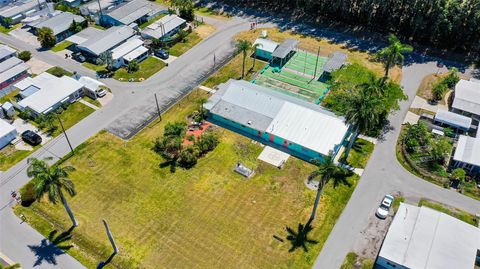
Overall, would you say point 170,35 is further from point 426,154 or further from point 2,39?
point 426,154

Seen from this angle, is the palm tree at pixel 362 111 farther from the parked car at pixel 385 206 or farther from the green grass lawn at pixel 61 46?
the green grass lawn at pixel 61 46

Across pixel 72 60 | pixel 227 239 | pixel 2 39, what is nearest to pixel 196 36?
pixel 72 60

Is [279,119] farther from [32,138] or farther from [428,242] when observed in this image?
[32,138]

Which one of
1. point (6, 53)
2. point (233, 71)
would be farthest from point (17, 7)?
point (233, 71)

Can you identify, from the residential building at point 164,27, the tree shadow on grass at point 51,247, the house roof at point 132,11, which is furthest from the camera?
the house roof at point 132,11

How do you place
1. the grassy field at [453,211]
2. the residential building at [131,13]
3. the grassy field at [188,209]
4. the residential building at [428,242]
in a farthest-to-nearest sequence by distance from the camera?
1. the residential building at [131,13]
2. the grassy field at [453,211]
3. the grassy field at [188,209]
4. the residential building at [428,242]

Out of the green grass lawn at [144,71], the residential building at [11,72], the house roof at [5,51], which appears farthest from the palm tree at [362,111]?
the house roof at [5,51]

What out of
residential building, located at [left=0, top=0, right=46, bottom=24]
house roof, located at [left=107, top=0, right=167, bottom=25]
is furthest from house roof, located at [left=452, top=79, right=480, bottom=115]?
residential building, located at [left=0, top=0, right=46, bottom=24]
